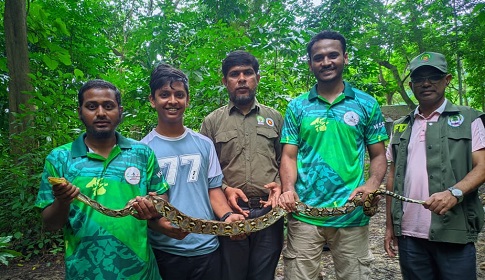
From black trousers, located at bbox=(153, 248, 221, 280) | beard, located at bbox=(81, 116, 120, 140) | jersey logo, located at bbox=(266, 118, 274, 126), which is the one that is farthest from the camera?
jersey logo, located at bbox=(266, 118, 274, 126)

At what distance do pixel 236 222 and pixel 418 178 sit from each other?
1.85 metres

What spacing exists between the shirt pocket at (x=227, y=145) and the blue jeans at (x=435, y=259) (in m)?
1.98

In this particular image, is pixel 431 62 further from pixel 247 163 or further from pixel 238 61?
pixel 247 163

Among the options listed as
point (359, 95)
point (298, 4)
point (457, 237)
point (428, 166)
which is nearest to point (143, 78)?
point (359, 95)

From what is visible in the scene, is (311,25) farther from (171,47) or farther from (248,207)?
(248,207)

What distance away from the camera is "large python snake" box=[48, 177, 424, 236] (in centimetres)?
268

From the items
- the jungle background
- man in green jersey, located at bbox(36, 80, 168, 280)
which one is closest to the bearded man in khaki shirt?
man in green jersey, located at bbox(36, 80, 168, 280)

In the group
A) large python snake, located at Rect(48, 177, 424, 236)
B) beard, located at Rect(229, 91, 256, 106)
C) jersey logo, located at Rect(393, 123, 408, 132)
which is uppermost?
beard, located at Rect(229, 91, 256, 106)

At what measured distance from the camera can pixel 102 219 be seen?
8.83ft

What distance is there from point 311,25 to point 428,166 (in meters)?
8.18

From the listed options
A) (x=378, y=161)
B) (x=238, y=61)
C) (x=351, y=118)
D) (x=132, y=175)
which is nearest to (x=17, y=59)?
(x=238, y=61)

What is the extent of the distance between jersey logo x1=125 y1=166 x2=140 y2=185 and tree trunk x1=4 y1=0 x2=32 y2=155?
4287 millimetres

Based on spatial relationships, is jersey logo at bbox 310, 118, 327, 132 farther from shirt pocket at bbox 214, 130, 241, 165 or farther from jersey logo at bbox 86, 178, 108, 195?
jersey logo at bbox 86, 178, 108, 195

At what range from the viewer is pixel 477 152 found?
10.1 ft
